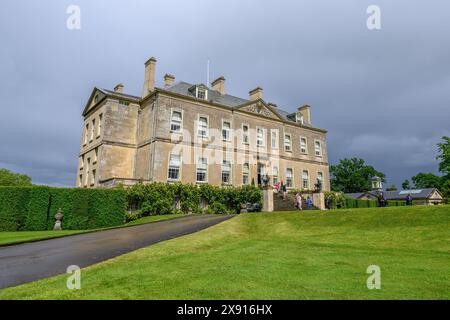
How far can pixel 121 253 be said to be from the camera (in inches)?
359

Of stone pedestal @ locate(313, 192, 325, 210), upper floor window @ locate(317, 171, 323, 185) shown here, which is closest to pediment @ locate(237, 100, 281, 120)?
upper floor window @ locate(317, 171, 323, 185)

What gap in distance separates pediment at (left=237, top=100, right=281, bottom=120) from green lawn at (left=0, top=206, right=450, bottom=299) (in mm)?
21071

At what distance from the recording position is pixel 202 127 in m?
28.6

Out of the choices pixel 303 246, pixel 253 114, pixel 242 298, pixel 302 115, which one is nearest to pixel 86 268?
pixel 242 298

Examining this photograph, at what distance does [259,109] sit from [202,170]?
10735 millimetres

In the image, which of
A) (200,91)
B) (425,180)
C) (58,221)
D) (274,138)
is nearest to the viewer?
(58,221)

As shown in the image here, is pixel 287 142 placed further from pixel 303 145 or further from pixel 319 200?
pixel 319 200

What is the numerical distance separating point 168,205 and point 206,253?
15.2 meters

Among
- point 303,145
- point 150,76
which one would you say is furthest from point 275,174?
point 150,76

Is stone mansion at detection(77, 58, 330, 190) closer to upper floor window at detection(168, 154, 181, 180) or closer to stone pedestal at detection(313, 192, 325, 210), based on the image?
upper floor window at detection(168, 154, 181, 180)

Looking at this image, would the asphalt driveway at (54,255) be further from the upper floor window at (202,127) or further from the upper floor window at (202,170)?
Answer: the upper floor window at (202,127)
